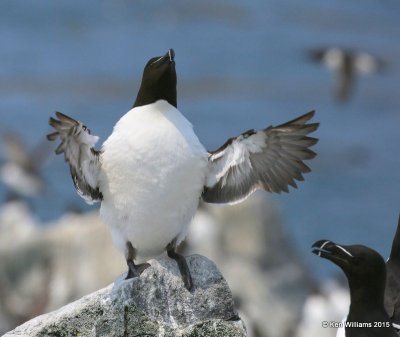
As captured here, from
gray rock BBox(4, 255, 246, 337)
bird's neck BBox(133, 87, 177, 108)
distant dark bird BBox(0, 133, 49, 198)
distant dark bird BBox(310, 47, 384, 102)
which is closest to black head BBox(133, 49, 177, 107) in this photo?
bird's neck BBox(133, 87, 177, 108)

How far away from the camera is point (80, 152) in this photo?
6.38 meters

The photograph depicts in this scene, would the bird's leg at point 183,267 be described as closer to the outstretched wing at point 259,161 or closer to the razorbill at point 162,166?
the razorbill at point 162,166

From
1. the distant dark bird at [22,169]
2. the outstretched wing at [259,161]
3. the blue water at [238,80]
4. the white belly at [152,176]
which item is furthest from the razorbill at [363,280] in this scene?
the distant dark bird at [22,169]

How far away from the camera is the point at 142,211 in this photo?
623cm

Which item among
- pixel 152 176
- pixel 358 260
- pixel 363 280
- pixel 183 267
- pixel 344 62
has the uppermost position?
pixel 344 62

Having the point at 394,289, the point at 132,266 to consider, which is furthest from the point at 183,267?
the point at 394,289

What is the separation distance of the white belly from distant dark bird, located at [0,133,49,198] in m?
16.7

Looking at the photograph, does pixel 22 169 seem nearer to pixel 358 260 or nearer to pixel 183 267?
pixel 183 267

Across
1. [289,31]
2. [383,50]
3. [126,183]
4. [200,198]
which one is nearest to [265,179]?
[200,198]

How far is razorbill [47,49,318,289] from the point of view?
6191 millimetres

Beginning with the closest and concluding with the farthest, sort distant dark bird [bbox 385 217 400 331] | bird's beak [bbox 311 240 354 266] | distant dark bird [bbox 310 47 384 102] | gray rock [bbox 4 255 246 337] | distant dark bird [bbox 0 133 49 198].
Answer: gray rock [bbox 4 255 246 337] < bird's beak [bbox 311 240 354 266] < distant dark bird [bbox 385 217 400 331] < distant dark bird [bbox 310 47 384 102] < distant dark bird [bbox 0 133 49 198]

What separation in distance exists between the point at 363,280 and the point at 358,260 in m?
0.11

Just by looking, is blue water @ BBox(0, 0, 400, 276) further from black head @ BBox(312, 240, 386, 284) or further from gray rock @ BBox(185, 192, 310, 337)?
black head @ BBox(312, 240, 386, 284)

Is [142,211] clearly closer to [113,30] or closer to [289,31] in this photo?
[289,31]
